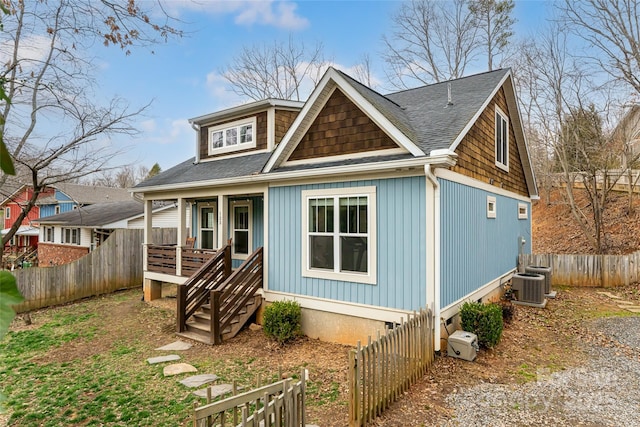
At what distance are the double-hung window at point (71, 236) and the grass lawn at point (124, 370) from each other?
41.5ft

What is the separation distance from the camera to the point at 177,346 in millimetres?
7715

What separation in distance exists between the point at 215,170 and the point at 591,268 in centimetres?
1343

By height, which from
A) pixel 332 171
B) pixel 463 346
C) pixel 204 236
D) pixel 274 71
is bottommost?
pixel 463 346

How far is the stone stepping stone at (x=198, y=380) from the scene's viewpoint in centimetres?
586

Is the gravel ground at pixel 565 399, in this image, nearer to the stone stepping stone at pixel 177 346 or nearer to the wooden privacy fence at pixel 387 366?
the wooden privacy fence at pixel 387 366

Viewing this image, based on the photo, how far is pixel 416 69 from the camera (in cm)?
2372

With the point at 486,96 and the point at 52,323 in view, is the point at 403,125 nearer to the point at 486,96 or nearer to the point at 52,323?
the point at 486,96

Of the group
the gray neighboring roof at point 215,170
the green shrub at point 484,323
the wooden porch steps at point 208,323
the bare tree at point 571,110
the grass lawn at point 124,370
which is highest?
the bare tree at point 571,110

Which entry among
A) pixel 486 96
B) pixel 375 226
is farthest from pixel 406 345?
pixel 486 96

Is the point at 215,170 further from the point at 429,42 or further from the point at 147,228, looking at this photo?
the point at 429,42

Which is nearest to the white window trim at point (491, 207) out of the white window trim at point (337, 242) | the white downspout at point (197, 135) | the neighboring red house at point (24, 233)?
the white window trim at point (337, 242)

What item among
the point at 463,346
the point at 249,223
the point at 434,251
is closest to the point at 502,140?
the point at 434,251

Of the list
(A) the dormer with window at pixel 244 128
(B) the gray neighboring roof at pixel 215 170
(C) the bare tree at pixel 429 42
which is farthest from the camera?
(C) the bare tree at pixel 429 42

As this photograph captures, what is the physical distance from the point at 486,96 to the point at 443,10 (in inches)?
714
